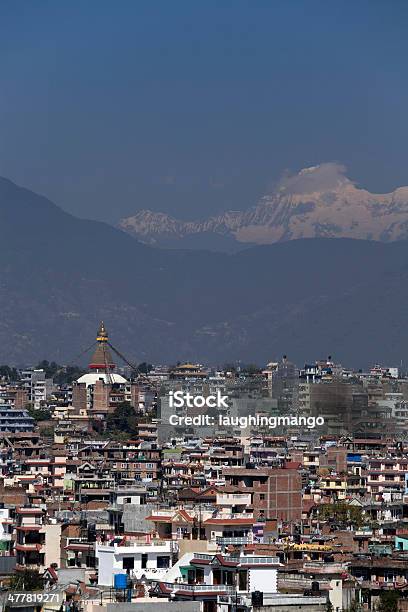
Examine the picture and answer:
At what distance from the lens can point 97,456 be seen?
8694 centimetres

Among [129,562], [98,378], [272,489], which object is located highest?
[98,378]

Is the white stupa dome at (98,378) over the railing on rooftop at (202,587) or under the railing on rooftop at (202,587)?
over

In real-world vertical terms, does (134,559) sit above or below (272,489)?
below

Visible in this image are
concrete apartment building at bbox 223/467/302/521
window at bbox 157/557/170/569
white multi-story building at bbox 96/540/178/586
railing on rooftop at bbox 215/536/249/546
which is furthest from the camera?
concrete apartment building at bbox 223/467/302/521

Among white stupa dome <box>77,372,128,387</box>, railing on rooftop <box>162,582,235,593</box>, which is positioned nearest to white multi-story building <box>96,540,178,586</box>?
railing on rooftop <box>162,582,235,593</box>

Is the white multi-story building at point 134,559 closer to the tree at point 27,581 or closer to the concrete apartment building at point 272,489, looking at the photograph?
the tree at point 27,581
